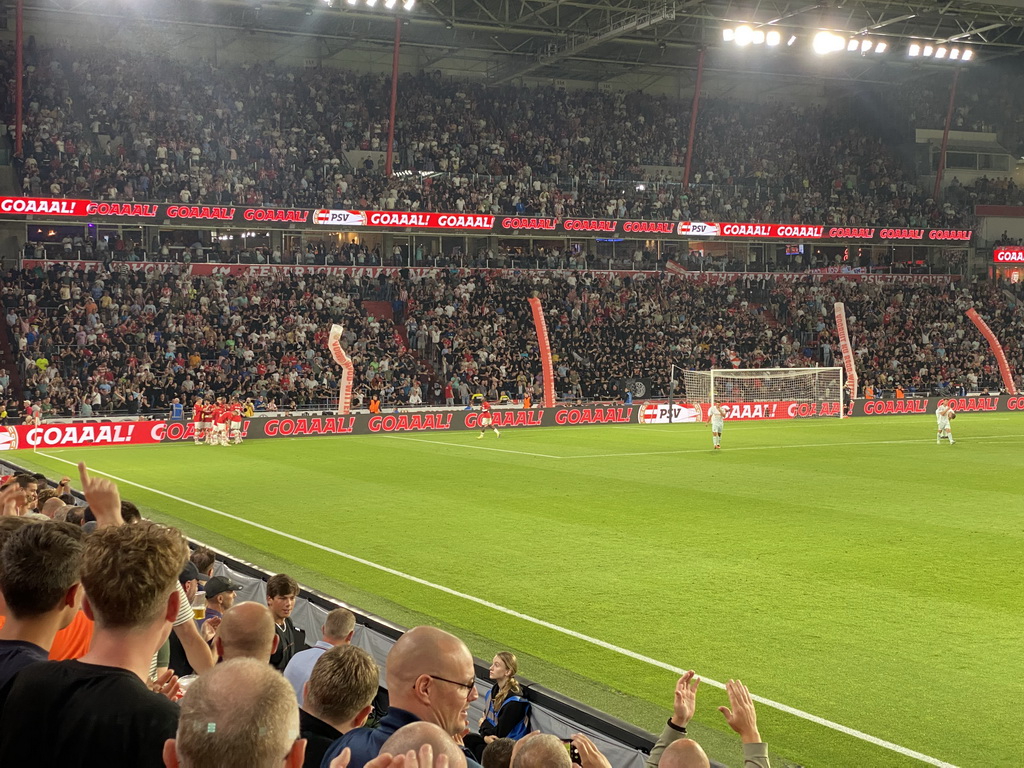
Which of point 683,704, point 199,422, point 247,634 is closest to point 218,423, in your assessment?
point 199,422

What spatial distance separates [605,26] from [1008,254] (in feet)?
88.2

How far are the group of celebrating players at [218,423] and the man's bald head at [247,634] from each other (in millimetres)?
31618

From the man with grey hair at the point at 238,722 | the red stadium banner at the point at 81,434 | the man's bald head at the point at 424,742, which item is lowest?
the red stadium banner at the point at 81,434

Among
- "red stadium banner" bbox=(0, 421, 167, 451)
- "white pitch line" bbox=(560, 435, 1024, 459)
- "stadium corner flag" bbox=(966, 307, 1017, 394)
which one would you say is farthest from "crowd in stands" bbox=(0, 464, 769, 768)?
"stadium corner flag" bbox=(966, 307, 1017, 394)

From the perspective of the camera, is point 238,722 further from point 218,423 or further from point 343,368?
point 343,368

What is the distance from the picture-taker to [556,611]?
513 inches

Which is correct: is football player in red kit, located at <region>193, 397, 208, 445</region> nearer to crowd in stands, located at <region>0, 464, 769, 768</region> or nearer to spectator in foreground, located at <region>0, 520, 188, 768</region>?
crowd in stands, located at <region>0, 464, 769, 768</region>

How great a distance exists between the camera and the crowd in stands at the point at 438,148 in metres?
46.8

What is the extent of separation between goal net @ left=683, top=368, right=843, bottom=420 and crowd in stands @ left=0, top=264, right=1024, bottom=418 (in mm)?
1051

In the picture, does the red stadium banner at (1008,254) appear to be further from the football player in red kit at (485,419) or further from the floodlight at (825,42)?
the football player in red kit at (485,419)

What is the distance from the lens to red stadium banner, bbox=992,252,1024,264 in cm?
6084

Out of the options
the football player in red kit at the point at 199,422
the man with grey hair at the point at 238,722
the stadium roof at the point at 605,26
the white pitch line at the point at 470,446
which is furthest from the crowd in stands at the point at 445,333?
the man with grey hair at the point at 238,722

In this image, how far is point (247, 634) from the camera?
190 inches

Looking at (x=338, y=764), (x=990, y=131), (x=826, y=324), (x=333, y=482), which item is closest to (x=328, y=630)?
(x=338, y=764)
